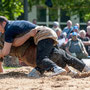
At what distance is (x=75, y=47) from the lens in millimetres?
12484

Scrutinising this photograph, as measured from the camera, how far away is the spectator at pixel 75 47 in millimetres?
12359

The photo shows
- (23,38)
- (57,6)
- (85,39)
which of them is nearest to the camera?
(23,38)

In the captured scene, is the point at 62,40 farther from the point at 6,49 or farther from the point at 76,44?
the point at 6,49

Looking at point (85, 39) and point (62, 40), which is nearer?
point (62, 40)

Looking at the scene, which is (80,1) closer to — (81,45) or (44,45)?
(81,45)

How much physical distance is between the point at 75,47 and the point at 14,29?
4905mm

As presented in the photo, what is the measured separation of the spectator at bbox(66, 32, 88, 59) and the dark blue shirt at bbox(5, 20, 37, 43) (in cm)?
460

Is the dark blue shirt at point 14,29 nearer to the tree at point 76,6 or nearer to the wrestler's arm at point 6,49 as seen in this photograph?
the wrestler's arm at point 6,49

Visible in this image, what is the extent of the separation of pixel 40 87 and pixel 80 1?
13.0 metres

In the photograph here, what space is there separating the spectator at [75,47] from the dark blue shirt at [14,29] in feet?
15.1

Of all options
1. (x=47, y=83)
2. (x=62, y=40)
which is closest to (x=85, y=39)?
(x=62, y=40)

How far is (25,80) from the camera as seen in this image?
7340mm

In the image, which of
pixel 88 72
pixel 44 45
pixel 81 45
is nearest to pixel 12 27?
pixel 44 45

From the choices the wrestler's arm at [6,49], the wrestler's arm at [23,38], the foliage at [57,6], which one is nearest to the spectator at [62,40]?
the foliage at [57,6]
